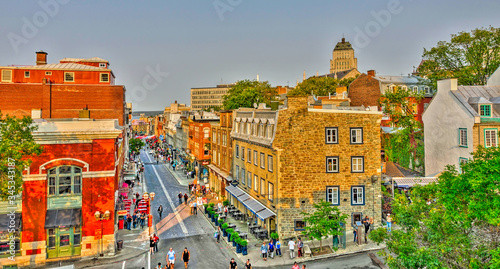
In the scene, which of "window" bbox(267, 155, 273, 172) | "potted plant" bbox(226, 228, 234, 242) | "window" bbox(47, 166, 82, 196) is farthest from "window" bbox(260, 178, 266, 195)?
"window" bbox(47, 166, 82, 196)

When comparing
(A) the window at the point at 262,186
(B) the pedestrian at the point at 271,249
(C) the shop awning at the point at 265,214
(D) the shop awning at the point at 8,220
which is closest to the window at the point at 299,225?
(C) the shop awning at the point at 265,214

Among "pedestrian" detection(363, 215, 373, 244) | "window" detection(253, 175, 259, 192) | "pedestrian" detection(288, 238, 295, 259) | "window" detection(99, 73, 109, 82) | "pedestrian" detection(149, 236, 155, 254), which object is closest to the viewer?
"pedestrian" detection(288, 238, 295, 259)

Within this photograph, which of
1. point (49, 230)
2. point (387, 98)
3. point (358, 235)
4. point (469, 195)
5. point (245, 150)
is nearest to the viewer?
point (469, 195)

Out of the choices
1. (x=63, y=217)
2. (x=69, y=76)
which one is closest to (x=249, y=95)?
(x=69, y=76)

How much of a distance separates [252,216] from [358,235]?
1000cm

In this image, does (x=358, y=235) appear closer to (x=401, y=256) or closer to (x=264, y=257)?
(x=264, y=257)

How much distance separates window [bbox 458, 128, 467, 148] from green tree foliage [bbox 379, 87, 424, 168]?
7785 millimetres

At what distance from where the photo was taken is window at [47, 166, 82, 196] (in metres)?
24.0

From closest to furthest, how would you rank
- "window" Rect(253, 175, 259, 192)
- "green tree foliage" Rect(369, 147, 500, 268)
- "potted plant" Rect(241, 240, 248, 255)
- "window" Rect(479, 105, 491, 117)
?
1. "green tree foliage" Rect(369, 147, 500, 268)
2. "potted plant" Rect(241, 240, 248, 255)
3. "window" Rect(253, 175, 259, 192)
4. "window" Rect(479, 105, 491, 117)

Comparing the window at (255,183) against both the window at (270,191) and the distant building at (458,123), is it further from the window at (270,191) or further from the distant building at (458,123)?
the distant building at (458,123)

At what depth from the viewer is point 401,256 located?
43.8 feet

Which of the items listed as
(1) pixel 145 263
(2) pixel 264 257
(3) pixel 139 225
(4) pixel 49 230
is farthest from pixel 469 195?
(3) pixel 139 225

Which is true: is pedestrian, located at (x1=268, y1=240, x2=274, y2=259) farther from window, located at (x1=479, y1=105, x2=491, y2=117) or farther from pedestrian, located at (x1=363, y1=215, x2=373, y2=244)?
window, located at (x1=479, y1=105, x2=491, y2=117)

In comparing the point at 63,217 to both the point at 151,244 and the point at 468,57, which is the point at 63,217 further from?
the point at 468,57
